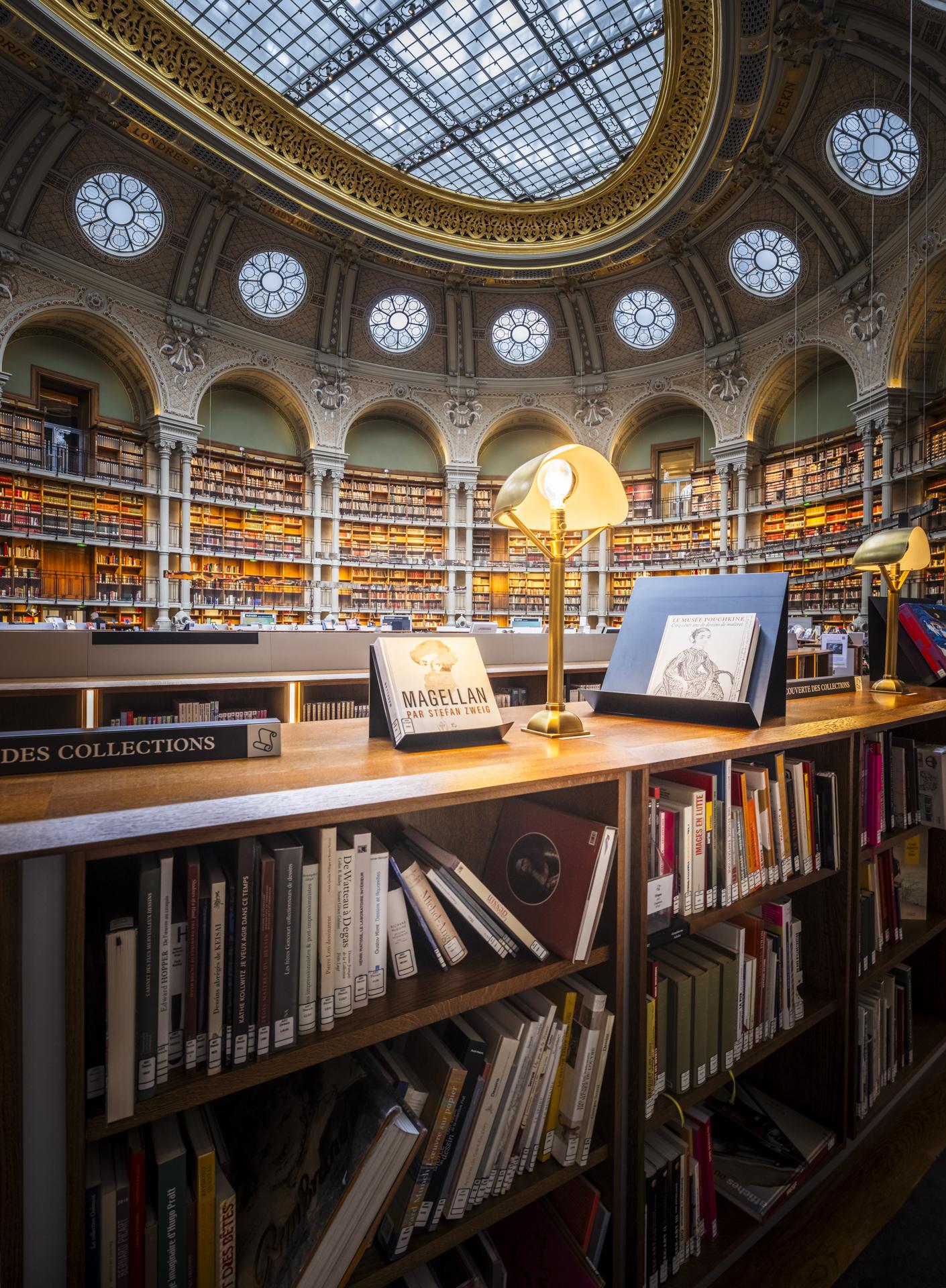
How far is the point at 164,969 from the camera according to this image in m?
0.85

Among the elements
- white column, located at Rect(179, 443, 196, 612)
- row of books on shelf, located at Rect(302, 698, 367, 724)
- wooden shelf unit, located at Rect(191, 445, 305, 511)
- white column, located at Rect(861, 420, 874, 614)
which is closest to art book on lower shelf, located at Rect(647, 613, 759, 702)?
row of books on shelf, located at Rect(302, 698, 367, 724)

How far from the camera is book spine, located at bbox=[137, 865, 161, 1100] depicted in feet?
2.72

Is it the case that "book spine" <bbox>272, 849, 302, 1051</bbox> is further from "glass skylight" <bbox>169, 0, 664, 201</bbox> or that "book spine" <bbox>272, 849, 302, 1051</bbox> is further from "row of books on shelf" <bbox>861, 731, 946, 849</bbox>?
"glass skylight" <bbox>169, 0, 664, 201</bbox>

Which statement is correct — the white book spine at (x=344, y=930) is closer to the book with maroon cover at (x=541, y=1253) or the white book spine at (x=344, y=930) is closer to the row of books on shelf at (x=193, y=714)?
the book with maroon cover at (x=541, y=1253)

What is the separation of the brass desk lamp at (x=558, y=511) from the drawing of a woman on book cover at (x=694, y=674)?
370 mm

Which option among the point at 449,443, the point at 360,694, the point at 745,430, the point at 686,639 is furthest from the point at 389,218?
the point at 686,639

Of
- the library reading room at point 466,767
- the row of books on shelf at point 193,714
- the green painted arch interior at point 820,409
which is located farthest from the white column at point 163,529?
the green painted arch interior at point 820,409

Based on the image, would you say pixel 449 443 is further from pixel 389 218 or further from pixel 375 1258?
pixel 375 1258

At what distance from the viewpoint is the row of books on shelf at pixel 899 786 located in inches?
77.2

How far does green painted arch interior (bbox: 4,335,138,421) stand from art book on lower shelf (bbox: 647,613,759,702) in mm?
14620

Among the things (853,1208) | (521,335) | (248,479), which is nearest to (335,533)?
(248,479)

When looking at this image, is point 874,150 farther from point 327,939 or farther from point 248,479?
point 327,939

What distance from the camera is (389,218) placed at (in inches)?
531

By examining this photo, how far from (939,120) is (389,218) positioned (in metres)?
9.75
